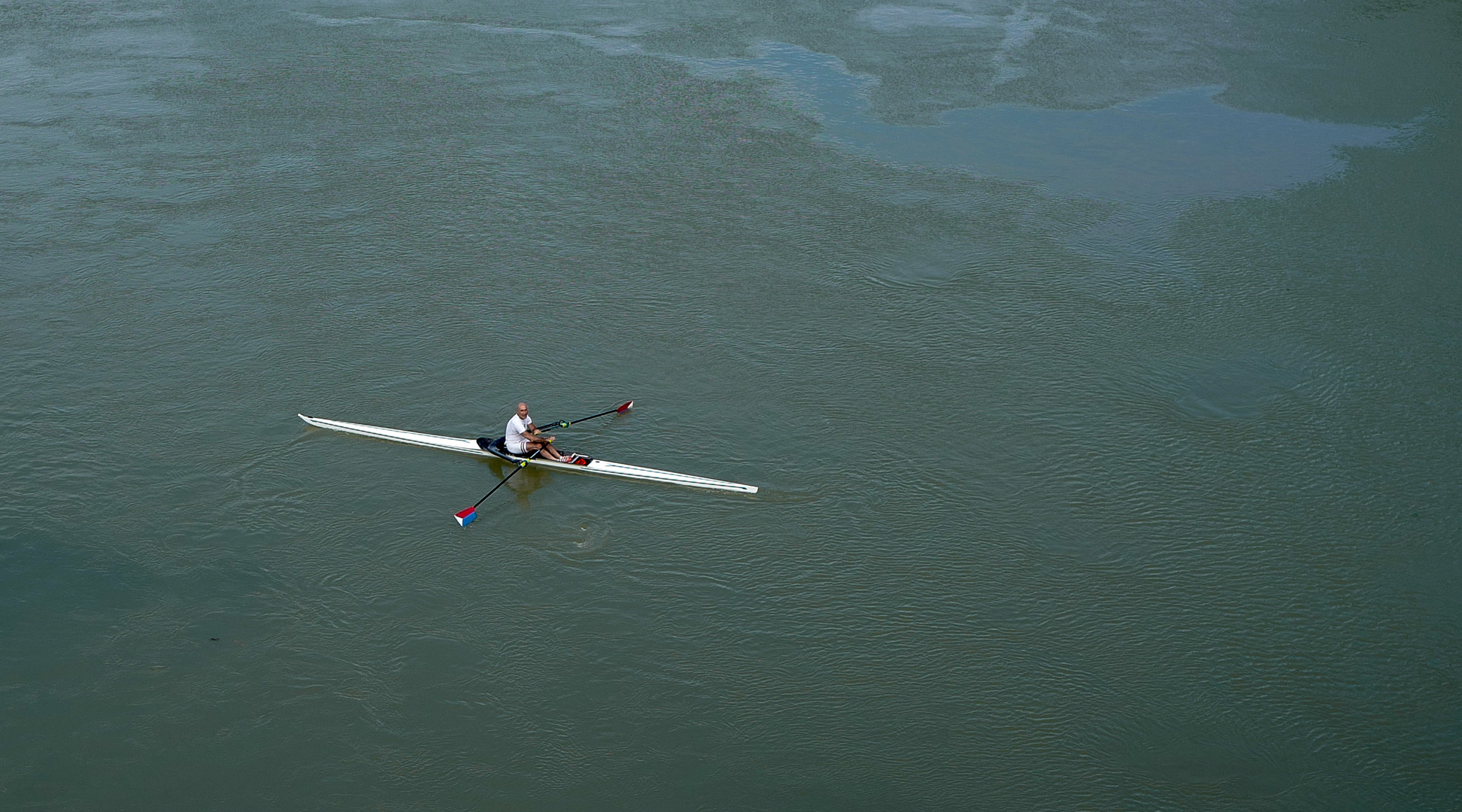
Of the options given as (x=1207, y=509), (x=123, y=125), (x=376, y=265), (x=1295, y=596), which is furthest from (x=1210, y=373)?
(x=123, y=125)

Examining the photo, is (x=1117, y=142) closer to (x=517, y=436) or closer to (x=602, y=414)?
(x=602, y=414)

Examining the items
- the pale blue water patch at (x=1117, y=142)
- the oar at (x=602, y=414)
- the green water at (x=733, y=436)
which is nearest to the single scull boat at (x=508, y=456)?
the green water at (x=733, y=436)

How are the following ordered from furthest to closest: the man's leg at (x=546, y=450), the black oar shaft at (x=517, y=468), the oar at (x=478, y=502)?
the man's leg at (x=546, y=450), the black oar shaft at (x=517, y=468), the oar at (x=478, y=502)

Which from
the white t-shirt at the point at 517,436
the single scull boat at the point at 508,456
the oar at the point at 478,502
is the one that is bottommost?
the oar at the point at 478,502

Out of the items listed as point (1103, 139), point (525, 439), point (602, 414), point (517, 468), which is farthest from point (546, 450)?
point (1103, 139)

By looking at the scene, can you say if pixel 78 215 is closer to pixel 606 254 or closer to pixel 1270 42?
pixel 606 254

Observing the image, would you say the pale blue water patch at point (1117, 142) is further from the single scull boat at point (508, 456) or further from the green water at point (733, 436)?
the single scull boat at point (508, 456)

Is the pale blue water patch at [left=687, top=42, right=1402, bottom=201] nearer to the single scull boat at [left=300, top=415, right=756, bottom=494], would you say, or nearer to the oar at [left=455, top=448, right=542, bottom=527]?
the single scull boat at [left=300, top=415, right=756, bottom=494]
